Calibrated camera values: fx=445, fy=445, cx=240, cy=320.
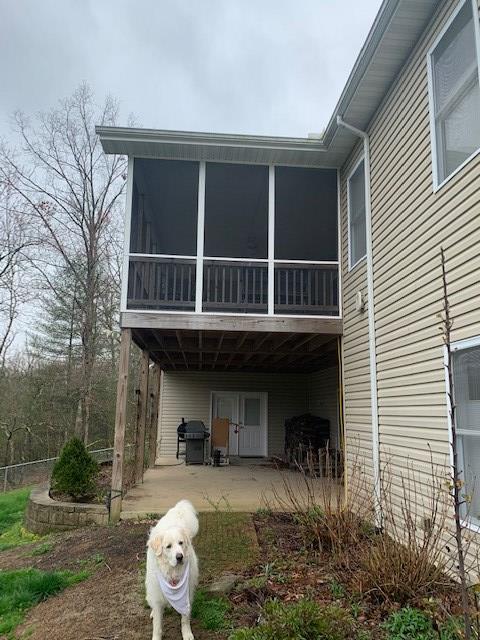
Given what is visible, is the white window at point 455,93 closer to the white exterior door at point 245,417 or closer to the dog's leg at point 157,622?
the dog's leg at point 157,622

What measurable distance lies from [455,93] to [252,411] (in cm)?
1017

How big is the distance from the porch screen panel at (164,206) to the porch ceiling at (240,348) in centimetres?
169

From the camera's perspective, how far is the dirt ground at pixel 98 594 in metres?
3.02

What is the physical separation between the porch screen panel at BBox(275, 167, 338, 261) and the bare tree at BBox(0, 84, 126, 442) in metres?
7.01

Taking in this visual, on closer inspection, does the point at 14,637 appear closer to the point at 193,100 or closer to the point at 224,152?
the point at 224,152

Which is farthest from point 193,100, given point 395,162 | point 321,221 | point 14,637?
point 14,637

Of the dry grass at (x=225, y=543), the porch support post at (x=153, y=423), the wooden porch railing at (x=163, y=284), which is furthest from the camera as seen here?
the porch support post at (x=153, y=423)

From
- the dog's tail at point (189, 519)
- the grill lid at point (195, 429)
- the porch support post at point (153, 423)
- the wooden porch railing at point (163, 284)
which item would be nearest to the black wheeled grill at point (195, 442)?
the grill lid at point (195, 429)

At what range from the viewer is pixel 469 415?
3441 millimetres

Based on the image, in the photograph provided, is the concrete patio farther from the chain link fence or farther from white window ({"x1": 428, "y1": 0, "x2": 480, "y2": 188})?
white window ({"x1": 428, "y1": 0, "x2": 480, "y2": 188})

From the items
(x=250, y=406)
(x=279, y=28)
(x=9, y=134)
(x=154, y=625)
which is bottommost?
(x=154, y=625)

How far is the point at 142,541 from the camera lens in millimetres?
4895

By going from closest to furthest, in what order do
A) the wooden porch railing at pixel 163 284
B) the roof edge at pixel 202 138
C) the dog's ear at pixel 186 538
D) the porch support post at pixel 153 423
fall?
the dog's ear at pixel 186 538
the roof edge at pixel 202 138
the wooden porch railing at pixel 163 284
the porch support post at pixel 153 423

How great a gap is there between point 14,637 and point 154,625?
109 cm
